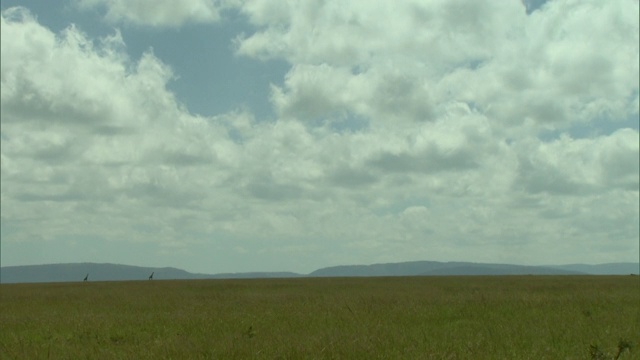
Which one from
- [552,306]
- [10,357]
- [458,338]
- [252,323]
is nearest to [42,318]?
[252,323]

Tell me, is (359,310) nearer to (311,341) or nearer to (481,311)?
(481,311)

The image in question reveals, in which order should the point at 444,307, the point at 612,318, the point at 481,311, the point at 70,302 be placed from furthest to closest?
the point at 70,302 → the point at 444,307 → the point at 481,311 → the point at 612,318

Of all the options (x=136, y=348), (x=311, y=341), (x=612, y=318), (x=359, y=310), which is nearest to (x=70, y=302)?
(x=359, y=310)

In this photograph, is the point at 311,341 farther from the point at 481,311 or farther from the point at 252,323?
the point at 481,311

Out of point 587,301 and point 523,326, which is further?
point 587,301

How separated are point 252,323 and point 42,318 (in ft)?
26.3

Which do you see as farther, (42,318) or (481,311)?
(42,318)

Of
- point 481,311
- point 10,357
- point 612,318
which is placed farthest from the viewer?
point 481,311

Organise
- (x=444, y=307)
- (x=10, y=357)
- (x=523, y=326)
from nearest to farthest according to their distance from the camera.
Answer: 1. (x=10, y=357)
2. (x=523, y=326)
3. (x=444, y=307)

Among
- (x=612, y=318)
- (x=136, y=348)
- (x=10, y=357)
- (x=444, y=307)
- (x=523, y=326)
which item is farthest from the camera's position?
(x=444, y=307)

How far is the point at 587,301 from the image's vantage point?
22219mm

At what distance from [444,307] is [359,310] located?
9.26 ft

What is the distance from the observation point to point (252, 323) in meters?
17.5

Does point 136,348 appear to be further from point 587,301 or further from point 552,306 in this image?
point 587,301
